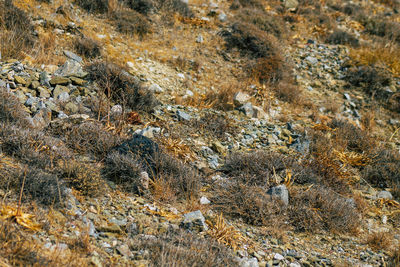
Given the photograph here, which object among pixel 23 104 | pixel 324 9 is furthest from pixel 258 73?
pixel 324 9

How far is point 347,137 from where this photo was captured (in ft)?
22.5

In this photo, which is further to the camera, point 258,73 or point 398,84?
point 398,84

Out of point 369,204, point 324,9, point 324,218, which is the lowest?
point 369,204

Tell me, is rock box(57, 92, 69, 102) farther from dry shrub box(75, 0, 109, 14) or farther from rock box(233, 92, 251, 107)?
dry shrub box(75, 0, 109, 14)

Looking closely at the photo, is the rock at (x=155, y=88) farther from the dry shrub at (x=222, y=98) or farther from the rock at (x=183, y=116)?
the dry shrub at (x=222, y=98)

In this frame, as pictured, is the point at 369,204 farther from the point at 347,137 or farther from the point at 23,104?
the point at 23,104

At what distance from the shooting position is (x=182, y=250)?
2887 millimetres

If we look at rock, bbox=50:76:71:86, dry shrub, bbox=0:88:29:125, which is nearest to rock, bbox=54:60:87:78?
rock, bbox=50:76:71:86

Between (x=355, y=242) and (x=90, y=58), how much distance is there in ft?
19.7

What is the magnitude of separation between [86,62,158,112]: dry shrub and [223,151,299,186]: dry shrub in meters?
1.94

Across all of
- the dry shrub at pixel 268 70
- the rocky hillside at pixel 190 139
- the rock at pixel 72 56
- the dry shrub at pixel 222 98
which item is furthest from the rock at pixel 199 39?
the rock at pixel 72 56

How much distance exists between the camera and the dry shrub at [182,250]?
9.19 feet

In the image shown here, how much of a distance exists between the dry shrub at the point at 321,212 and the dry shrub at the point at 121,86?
3.11m

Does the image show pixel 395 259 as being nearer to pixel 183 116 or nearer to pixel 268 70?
pixel 183 116
